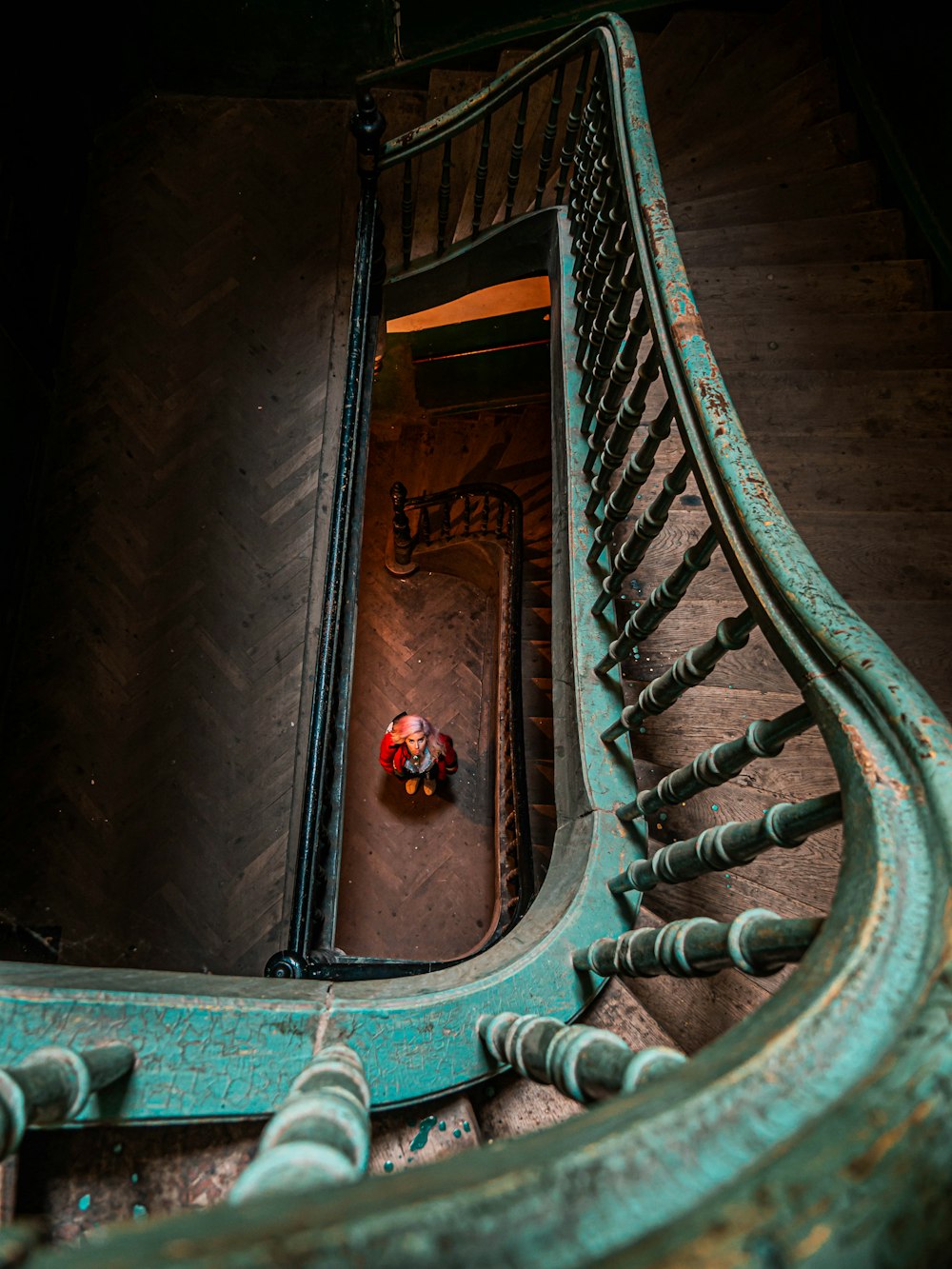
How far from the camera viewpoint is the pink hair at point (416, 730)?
223 inches

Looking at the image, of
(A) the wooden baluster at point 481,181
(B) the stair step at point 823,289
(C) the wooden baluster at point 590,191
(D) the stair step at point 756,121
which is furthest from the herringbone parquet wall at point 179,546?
(B) the stair step at point 823,289

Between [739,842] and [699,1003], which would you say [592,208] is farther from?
[699,1003]

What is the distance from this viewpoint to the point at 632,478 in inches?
83.3

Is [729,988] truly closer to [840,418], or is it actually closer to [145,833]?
[840,418]

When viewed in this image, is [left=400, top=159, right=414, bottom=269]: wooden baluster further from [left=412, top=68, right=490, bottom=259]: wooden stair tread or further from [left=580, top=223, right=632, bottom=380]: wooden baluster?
[left=580, top=223, right=632, bottom=380]: wooden baluster

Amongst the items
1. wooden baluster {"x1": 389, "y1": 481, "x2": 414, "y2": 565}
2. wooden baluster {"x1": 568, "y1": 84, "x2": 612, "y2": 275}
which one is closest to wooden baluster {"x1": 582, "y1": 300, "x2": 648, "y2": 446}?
wooden baluster {"x1": 568, "y1": 84, "x2": 612, "y2": 275}

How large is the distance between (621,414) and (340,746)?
1.70 meters

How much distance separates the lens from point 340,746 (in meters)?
3.09

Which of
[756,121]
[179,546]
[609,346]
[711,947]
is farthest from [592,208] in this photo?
[179,546]

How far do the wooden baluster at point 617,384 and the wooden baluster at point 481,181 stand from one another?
1.62 m

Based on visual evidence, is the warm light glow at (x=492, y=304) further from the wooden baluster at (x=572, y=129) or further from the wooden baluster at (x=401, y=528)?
the wooden baluster at (x=572, y=129)

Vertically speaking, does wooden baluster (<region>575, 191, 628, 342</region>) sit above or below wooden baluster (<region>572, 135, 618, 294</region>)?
below

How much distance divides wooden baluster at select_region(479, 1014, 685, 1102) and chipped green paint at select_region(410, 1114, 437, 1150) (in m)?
0.24

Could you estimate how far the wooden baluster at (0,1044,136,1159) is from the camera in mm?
881
